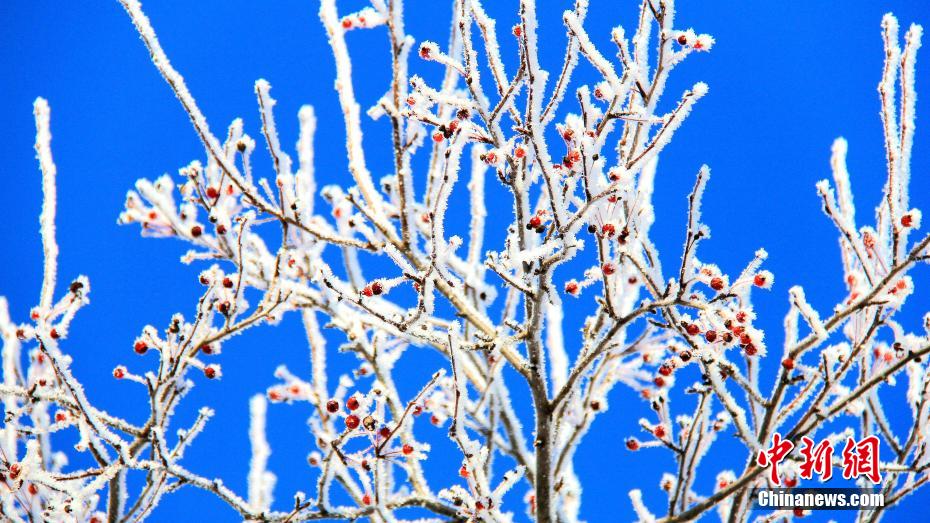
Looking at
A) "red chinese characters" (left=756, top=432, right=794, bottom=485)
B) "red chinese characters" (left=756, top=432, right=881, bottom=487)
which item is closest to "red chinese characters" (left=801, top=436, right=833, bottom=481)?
"red chinese characters" (left=756, top=432, right=881, bottom=487)

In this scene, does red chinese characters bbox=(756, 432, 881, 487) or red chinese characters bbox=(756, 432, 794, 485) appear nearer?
red chinese characters bbox=(756, 432, 794, 485)

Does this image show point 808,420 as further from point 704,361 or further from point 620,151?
point 620,151

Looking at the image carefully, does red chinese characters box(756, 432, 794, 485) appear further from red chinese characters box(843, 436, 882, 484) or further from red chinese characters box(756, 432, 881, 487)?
red chinese characters box(843, 436, 882, 484)

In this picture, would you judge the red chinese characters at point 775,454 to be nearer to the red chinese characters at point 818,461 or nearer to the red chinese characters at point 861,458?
the red chinese characters at point 818,461

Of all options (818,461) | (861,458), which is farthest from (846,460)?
(818,461)

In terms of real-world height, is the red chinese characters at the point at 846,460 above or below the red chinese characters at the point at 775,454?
above

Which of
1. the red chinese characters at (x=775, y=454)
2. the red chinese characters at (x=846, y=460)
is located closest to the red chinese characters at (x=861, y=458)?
the red chinese characters at (x=846, y=460)

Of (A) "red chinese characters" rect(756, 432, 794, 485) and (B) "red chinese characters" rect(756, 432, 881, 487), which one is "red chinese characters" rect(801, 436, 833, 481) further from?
(A) "red chinese characters" rect(756, 432, 794, 485)

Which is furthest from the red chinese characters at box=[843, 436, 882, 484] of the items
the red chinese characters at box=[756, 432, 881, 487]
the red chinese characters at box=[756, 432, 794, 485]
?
the red chinese characters at box=[756, 432, 794, 485]

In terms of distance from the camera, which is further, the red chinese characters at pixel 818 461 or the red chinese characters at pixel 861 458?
the red chinese characters at pixel 861 458

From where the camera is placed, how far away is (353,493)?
3867 millimetres

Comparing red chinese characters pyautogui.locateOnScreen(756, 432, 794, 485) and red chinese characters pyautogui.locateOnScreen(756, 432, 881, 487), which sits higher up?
red chinese characters pyautogui.locateOnScreen(756, 432, 881, 487)

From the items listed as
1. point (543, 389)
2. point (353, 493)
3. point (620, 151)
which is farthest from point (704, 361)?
point (353, 493)

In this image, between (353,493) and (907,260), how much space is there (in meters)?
2.95
